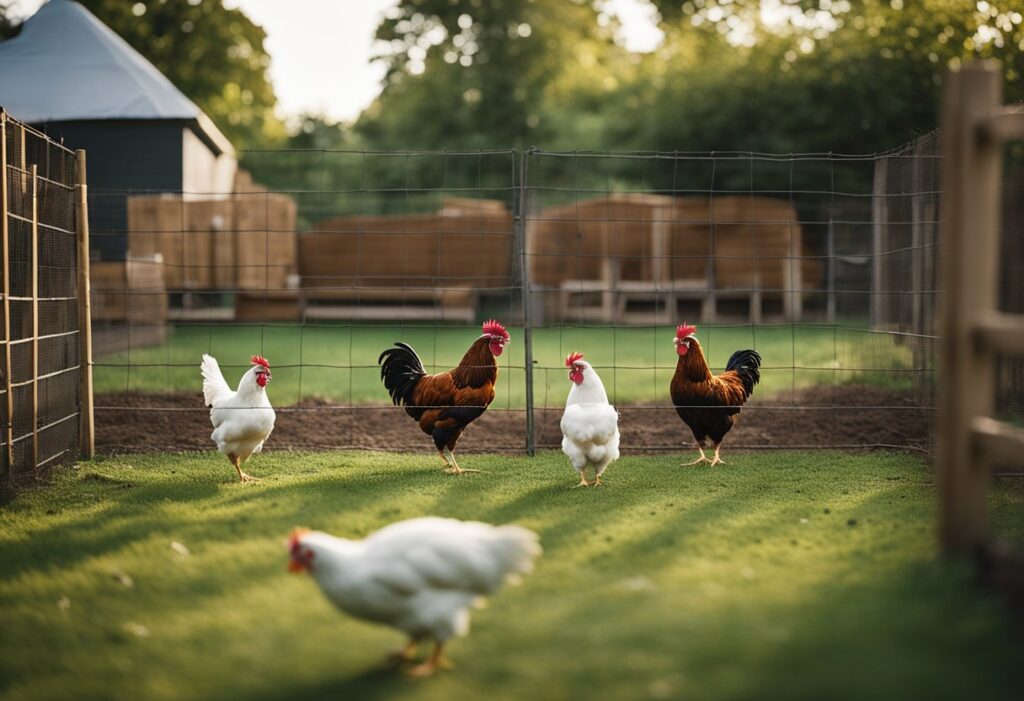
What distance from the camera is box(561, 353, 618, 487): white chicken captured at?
6160 millimetres

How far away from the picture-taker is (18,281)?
6.18 m

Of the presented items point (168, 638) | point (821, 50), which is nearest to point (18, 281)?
point (168, 638)

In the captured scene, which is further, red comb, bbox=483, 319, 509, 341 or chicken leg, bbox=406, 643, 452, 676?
red comb, bbox=483, 319, 509, 341

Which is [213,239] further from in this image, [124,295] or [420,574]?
[420,574]

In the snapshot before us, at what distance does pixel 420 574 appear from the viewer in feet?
10.8

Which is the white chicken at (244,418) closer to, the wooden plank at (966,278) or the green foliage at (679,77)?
the wooden plank at (966,278)

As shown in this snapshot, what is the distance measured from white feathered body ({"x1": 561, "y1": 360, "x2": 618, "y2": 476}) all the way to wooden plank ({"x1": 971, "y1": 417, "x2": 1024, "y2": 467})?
2.61 meters

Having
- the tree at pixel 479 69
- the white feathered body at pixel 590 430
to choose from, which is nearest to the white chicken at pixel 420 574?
the white feathered body at pixel 590 430

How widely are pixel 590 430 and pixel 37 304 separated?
3.79m

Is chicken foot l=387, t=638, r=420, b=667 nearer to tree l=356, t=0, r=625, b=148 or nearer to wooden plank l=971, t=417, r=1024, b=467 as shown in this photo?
wooden plank l=971, t=417, r=1024, b=467

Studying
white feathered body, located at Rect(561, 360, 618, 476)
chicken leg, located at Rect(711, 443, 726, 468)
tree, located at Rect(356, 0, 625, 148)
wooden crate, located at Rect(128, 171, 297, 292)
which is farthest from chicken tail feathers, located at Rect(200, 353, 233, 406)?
tree, located at Rect(356, 0, 625, 148)

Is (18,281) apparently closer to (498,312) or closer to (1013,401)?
(1013,401)

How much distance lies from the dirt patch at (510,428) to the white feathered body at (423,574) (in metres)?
4.12

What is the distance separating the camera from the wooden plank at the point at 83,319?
718 cm
